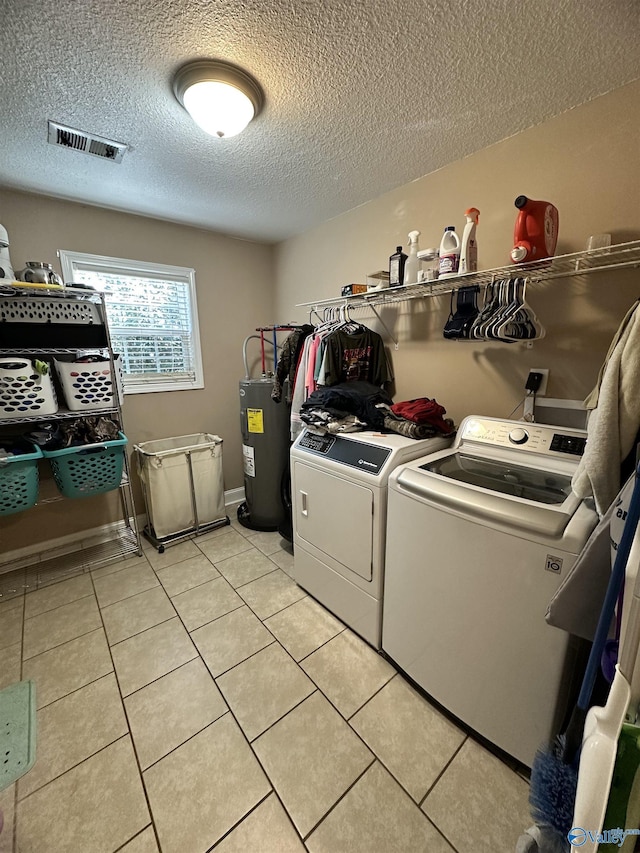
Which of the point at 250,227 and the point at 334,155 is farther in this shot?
the point at 250,227

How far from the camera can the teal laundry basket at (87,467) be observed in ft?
6.82

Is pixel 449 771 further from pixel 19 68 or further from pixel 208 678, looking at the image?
pixel 19 68

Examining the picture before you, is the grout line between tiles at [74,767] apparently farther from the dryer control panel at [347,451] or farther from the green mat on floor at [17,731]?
the dryer control panel at [347,451]

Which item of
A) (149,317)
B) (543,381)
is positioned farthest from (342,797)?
(149,317)

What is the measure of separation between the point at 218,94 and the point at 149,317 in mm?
1790

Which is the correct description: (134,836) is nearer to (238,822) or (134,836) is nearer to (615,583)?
(238,822)

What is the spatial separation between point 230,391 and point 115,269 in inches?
49.9

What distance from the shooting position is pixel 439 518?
4.06 ft

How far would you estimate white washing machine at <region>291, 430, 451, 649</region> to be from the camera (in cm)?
152

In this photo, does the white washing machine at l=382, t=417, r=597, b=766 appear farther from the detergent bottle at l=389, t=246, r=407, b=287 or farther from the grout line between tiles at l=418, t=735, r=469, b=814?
the detergent bottle at l=389, t=246, r=407, b=287

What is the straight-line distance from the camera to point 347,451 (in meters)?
1.67

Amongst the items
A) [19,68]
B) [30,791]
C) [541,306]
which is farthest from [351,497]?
[19,68]

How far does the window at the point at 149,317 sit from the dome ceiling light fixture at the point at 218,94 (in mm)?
1517

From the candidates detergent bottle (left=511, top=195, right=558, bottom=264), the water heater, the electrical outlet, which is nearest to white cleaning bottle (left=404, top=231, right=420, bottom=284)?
detergent bottle (left=511, top=195, right=558, bottom=264)
